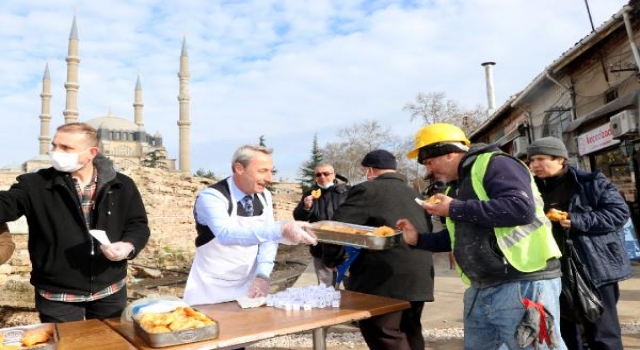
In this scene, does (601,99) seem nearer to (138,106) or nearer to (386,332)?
(386,332)

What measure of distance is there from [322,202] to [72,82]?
56.2 m

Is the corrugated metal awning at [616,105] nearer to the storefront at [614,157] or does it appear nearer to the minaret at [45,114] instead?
the storefront at [614,157]

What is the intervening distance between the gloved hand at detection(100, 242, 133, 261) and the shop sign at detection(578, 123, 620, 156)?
10.5 m

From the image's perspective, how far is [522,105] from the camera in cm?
1582

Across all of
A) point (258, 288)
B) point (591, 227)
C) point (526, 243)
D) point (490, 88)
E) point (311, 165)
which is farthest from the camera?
point (311, 165)

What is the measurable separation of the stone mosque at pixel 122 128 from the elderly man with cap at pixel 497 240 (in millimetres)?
42049

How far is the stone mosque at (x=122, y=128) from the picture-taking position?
5341 centimetres

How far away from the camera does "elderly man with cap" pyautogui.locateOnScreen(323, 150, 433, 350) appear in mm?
3146

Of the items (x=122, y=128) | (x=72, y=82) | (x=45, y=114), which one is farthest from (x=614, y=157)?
(x=122, y=128)

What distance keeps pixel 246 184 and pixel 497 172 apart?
1544mm

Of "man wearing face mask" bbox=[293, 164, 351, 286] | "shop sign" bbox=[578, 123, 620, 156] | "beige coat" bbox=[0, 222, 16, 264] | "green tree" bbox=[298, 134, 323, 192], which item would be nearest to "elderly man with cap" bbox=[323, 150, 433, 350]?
"beige coat" bbox=[0, 222, 16, 264]

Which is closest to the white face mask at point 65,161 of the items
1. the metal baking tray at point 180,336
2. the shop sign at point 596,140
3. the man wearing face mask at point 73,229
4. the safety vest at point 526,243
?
the man wearing face mask at point 73,229

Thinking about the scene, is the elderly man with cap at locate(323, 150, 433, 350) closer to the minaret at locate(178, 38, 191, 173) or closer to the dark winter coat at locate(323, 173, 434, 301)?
the dark winter coat at locate(323, 173, 434, 301)

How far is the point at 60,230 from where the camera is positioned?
275cm
